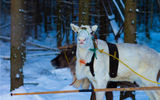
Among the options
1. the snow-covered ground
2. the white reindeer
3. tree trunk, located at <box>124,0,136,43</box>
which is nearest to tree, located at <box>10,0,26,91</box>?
the snow-covered ground

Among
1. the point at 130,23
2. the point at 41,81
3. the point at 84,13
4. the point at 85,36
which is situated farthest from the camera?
the point at 41,81

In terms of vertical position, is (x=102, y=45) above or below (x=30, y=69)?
above

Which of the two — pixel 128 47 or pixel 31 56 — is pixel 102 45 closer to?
pixel 128 47

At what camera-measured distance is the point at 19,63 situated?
20.0 feet

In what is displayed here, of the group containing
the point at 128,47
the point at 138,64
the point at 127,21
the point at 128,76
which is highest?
the point at 127,21

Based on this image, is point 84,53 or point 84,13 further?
point 84,13

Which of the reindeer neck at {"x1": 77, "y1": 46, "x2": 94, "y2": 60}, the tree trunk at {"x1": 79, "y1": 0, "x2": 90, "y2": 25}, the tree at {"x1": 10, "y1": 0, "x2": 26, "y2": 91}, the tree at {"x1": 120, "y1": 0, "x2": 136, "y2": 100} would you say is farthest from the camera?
the tree trunk at {"x1": 79, "y1": 0, "x2": 90, "y2": 25}

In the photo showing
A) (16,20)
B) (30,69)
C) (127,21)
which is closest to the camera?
(16,20)

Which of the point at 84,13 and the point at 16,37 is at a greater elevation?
the point at 84,13

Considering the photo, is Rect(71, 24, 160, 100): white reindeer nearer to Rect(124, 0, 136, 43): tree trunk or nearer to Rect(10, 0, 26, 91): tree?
Rect(124, 0, 136, 43): tree trunk

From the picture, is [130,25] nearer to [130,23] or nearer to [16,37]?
[130,23]

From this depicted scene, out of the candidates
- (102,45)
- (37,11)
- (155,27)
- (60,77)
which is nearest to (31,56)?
(60,77)

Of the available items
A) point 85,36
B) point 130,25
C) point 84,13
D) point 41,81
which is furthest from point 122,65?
point 41,81

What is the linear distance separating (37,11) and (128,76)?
26.3 metres
